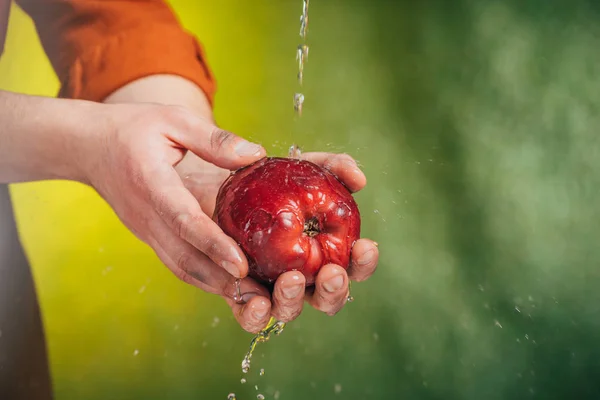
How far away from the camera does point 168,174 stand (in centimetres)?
76

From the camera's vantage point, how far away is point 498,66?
115 cm

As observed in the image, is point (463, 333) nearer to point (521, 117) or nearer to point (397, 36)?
point (521, 117)

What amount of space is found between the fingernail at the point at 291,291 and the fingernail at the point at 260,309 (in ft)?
0.12

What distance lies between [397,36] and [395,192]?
33 cm

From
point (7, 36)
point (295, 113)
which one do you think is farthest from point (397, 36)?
point (7, 36)

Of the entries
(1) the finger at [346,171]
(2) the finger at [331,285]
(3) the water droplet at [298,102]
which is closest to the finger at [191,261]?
(2) the finger at [331,285]

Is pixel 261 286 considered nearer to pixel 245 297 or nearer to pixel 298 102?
pixel 245 297

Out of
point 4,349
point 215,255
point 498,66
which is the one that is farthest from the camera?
point 498,66

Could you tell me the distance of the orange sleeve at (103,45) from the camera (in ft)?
3.46

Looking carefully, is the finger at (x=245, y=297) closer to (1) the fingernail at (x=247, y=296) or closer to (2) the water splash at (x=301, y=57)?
(1) the fingernail at (x=247, y=296)

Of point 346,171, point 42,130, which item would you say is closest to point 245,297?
point 346,171

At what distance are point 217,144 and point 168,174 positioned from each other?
3.2 inches

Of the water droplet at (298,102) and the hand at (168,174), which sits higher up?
the hand at (168,174)

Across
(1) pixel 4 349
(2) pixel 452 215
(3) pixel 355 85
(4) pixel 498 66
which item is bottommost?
(1) pixel 4 349
